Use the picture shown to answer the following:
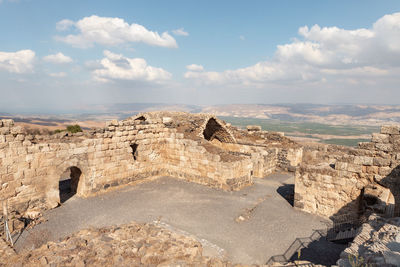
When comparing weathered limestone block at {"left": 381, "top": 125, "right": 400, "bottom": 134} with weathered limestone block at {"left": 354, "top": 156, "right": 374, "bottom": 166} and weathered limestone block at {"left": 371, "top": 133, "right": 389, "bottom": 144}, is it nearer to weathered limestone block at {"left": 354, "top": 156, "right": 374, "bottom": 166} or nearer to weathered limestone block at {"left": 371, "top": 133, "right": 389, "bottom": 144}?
weathered limestone block at {"left": 371, "top": 133, "right": 389, "bottom": 144}

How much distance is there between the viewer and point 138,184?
12.0 metres

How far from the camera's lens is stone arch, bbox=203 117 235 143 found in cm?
1648

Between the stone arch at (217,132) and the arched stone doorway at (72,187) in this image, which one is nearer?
→ the arched stone doorway at (72,187)

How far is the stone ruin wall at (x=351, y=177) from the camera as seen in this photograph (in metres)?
7.57

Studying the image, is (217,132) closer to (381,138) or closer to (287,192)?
(287,192)

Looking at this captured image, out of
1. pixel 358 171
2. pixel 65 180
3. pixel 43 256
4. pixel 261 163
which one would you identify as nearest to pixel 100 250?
pixel 43 256

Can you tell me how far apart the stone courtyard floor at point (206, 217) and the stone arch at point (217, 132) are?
19.1 feet

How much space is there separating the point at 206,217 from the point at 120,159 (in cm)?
522

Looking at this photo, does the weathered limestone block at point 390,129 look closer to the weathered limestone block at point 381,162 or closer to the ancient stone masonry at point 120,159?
the weathered limestone block at point 381,162

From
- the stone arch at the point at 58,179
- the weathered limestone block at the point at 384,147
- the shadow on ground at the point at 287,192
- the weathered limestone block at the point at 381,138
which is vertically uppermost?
the weathered limestone block at the point at 381,138

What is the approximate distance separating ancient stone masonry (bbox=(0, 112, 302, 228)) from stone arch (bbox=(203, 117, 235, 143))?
0.46ft

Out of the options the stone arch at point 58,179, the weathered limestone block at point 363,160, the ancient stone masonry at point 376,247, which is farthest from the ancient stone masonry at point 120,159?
the ancient stone masonry at point 376,247

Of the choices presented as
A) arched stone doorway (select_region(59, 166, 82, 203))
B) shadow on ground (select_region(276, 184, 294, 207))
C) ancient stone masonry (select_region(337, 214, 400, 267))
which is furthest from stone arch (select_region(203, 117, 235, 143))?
ancient stone masonry (select_region(337, 214, 400, 267))

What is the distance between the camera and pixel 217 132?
56.7 feet
